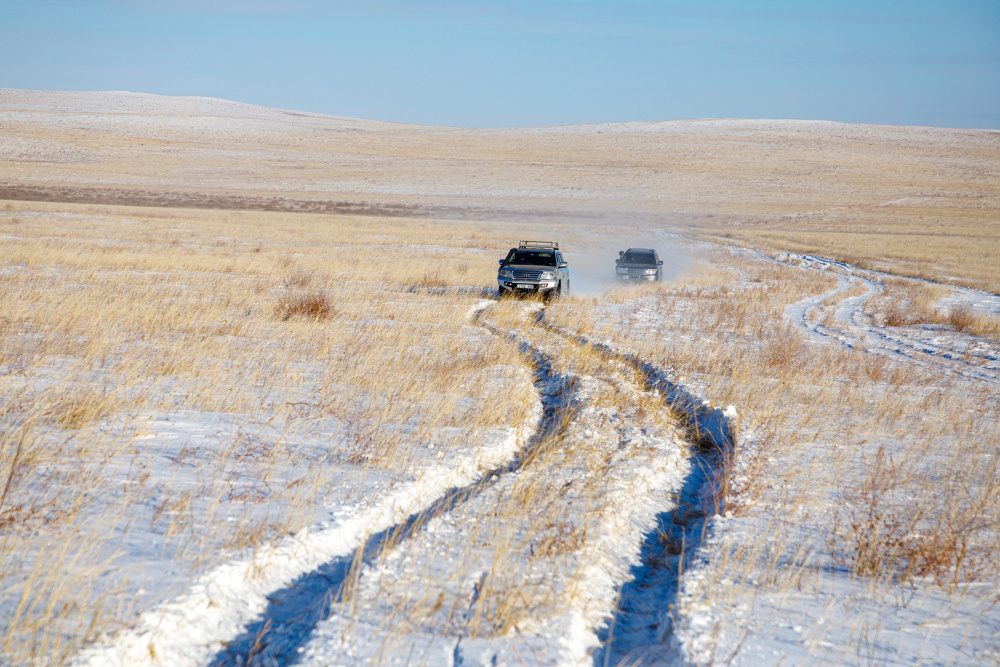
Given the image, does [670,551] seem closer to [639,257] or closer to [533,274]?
[533,274]

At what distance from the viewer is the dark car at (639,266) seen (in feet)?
81.3

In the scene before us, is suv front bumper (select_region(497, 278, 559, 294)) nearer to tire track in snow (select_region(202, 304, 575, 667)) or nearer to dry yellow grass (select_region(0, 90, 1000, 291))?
tire track in snow (select_region(202, 304, 575, 667))

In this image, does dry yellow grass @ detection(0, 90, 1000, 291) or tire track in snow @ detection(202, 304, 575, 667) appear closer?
tire track in snow @ detection(202, 304, 575, 667)

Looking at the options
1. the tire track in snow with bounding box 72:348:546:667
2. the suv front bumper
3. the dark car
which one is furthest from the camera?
the dark car

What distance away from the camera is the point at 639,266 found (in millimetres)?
25047

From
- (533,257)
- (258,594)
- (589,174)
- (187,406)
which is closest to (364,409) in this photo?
(187,406)

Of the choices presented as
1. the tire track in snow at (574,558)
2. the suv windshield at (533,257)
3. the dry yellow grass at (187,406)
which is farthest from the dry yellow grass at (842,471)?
the suv windshield at (533,257)

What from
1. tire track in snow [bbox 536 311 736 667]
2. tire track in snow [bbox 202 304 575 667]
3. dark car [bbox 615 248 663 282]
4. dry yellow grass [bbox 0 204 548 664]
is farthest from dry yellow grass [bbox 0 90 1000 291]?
tire track in snow [bbox 202 304 575 667]

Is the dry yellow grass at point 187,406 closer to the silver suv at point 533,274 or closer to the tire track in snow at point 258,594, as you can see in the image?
the tire track in snow at point 258,594

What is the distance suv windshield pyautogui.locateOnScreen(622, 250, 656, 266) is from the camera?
25250 mm

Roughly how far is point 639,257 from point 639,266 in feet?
2.00

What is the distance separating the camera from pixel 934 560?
4570mm

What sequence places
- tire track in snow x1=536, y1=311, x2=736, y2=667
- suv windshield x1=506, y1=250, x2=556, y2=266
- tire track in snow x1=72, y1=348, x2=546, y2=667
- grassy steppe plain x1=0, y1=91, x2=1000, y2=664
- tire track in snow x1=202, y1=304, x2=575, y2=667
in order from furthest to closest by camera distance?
suv windshield x1=506, y1=250, x2=556, y2=266
grassy steppe plain x1=0, y1=91, x2=1000, y2=664
tire track in snow x1=536, y1=311, x2=736, y2=667
tire track in snow x1=202, y1=304, x2=575, y2=667
tire track in snow x1=72, y1=348, x2=546, y2=667

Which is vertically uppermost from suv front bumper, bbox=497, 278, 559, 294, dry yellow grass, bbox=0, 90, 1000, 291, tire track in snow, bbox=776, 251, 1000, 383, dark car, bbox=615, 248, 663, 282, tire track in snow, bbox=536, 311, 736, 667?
dry yellow grass, bbox=0, 90, 1000, 291
